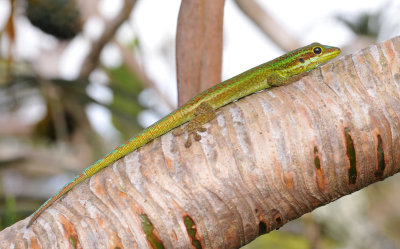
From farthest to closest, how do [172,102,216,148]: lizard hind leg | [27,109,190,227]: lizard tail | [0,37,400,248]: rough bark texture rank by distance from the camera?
[27,109,190,227]: lizard tail, [172,102,216,148]: lizard hind leg, [0,37,400,248]: rough bark texture

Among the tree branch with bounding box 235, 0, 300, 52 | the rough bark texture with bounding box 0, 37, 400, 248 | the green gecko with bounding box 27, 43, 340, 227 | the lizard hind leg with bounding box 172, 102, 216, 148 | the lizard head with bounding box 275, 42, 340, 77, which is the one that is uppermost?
the tree branch with bounding box 235, 0, 300, 52

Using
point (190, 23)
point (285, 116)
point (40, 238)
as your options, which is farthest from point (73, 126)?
point (285, 116)

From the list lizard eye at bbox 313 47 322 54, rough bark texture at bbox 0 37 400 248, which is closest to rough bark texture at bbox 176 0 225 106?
rough bark texture at bbox 0 37 400 248

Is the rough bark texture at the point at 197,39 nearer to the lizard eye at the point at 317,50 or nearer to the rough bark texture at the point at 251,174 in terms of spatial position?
the rough bark texture at the point at 251,174

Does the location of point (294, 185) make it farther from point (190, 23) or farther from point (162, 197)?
point (190, 23)

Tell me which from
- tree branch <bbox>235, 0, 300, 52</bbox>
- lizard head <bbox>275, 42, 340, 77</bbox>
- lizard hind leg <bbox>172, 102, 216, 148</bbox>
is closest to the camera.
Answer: lizard hind leg <bbox>172, 102, 216, 148</bbox>

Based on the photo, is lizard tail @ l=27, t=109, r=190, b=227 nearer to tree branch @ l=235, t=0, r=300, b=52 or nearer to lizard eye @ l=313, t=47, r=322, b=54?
lizard eye @ l=313, t=47, r=322, b=54

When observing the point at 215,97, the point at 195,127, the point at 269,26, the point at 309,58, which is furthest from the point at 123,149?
the point at 269,26
